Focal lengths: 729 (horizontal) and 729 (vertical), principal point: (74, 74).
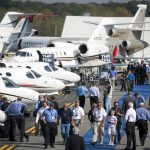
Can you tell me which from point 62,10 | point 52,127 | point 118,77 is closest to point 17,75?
point 52,127

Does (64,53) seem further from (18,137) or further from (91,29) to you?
(91,29)

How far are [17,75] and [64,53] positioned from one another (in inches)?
759

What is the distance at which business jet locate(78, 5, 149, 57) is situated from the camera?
54.1 metres

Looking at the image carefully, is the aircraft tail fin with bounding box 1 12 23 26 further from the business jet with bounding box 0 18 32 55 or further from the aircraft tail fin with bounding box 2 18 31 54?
the aircraft tail fin with bounding box 2 18 31 54

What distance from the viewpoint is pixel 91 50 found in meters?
53.7

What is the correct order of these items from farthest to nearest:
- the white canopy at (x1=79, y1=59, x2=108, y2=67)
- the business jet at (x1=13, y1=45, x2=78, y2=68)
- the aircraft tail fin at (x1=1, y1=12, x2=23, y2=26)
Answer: the aircraft tail fin at (x1=1, y1=12, x2=23, y2=26), the white canopy at (x1=79, y1=59, x2=108, y2=67), the business jet at (x1=13, y1=45, x2=78, y2=68)

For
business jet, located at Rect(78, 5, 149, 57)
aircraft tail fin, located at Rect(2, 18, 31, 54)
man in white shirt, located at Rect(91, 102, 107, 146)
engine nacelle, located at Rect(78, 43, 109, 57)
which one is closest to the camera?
man in white shirt, located at Rect(91, 102, 107, 146)

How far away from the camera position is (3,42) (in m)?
65.2

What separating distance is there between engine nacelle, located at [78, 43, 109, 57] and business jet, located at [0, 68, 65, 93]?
61.9 feet

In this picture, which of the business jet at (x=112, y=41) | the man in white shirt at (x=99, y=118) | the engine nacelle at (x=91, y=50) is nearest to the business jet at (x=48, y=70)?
the engine nacelle at (x=91, y=50)

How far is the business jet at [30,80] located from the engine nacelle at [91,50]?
18.9 m

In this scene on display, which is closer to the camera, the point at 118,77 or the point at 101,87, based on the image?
the point at 101,87

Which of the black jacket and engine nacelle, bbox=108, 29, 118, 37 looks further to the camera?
engine nacelle, bbox=108, 29, 118, 37

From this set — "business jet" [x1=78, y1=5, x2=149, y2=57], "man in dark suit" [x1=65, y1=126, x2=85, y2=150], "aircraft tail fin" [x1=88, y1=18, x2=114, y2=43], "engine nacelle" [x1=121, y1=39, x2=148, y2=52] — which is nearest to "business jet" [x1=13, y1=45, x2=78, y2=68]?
"business jet" [x1=78, y1=5, x2=149, y2=57]
